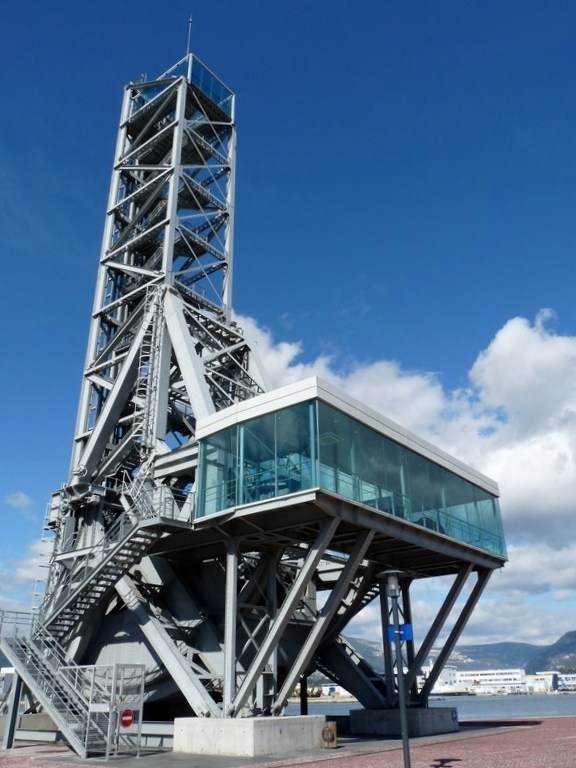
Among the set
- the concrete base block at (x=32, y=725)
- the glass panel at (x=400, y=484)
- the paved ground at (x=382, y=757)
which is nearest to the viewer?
the paved ground at (x=382, y=757)

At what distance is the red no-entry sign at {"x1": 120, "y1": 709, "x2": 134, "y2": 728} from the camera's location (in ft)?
65.5

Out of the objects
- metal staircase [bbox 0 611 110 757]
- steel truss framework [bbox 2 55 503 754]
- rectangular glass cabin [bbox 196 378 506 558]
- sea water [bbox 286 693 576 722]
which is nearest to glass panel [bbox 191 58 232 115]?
steel truss framework [bbox 2 55 503 754]

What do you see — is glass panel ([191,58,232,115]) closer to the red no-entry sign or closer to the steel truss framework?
the steel truss framework

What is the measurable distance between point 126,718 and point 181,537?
20.8ft

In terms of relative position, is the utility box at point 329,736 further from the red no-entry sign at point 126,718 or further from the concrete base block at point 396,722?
the concrete base block at point 396,722

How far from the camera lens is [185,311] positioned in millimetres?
32750

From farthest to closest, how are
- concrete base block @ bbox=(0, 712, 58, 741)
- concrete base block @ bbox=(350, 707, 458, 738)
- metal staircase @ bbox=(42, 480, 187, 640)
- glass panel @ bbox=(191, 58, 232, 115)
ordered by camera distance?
glass panel @ bbox=(191, 58, 232, 115) → concrete base block @ bbox=(350, 707, 458, 738) → concrete base block @ bbox=(0, 712, 58, 741) → metal staircase @ bbox=(42, 480, 187, 640)

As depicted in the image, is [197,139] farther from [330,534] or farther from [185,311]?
[330,534]

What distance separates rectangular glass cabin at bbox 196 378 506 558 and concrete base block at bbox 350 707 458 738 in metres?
7.38

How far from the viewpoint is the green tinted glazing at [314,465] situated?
21.2 meters

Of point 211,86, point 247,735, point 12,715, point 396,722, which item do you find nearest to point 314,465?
point 247,735

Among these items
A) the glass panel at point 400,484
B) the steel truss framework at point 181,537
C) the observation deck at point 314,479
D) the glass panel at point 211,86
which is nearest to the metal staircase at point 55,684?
the steel truss framework at point 181,537

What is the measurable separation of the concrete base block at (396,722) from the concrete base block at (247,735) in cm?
727

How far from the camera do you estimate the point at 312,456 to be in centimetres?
2081
